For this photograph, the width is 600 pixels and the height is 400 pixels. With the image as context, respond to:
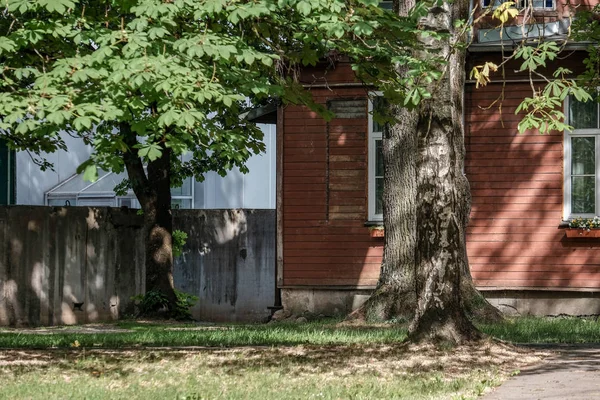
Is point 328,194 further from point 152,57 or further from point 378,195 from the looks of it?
point 152,57

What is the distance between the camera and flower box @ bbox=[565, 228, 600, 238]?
20.0 meters

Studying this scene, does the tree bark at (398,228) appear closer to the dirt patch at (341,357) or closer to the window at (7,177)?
the dirt patch at (341,357)

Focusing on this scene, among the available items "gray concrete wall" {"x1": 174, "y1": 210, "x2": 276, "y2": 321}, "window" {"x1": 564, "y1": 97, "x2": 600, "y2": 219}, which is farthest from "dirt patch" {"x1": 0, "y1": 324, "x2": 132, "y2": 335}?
"window" {"x1": 564, "y1": 97, "x2": 600, "y2": 219}

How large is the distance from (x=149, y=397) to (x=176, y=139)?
7.73 ft

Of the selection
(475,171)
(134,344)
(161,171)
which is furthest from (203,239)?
Result: (134,344)

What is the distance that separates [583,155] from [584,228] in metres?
1.31

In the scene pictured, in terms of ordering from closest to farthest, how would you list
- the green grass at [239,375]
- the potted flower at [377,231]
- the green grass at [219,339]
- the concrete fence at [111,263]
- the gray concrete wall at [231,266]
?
the green grass at [239,375], the green grass at [219,339], the concrete fence at [111,263], the potted flower at [377,231], the gray concrete wall at [231,266]

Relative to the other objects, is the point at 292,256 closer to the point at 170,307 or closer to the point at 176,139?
the point at 170,307

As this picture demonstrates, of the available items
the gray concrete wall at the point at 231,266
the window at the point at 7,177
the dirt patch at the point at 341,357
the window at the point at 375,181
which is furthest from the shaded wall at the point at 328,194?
the window at the point at 7,177

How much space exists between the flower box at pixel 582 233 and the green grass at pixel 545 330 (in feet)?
5.79

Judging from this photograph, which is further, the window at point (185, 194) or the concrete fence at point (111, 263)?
the window at point (185, 194)

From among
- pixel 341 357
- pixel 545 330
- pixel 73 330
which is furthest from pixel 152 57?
pixel 73 330

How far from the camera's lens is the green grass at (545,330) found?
1459cm

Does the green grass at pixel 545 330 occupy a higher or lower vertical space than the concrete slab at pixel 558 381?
lower
